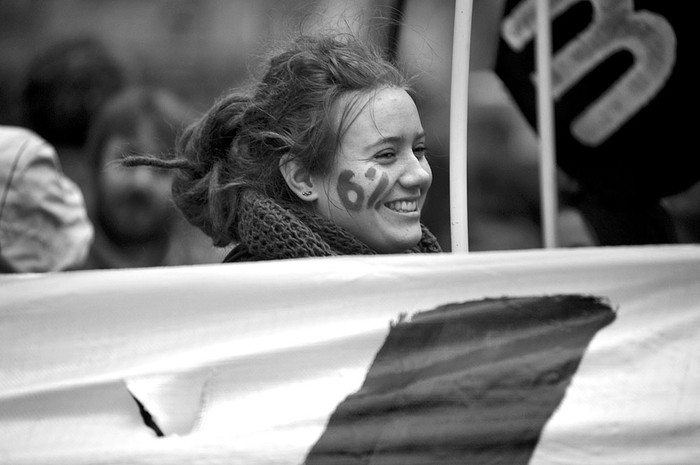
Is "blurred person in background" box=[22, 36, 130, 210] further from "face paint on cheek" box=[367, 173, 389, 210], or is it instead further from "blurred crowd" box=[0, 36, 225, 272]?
"face paint on cheek" box=[367, 173, 389, 210]

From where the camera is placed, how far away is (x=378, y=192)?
5.56 feet

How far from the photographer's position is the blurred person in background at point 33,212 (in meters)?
3.00

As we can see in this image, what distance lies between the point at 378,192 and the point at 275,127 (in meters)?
0.25

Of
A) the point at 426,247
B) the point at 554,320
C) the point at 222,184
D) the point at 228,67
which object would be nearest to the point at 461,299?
the point at 554,320

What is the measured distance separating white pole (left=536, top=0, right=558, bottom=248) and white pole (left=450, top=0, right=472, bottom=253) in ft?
1.06

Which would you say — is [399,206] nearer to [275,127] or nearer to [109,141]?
[275,127]

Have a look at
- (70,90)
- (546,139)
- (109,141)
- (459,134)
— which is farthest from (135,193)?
(459,134)

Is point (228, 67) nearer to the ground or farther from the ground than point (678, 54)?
nearer to the ground

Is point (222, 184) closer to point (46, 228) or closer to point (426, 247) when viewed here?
point (426, 247)

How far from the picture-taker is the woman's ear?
Answer: 1756 millimetres

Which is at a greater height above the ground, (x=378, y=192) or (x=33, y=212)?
(x=378, y=192)

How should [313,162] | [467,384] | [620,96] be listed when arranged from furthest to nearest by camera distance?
[620,96] → [313,162] → [467,384]

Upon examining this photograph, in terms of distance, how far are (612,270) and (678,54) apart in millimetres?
1409

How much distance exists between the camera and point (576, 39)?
287cm
